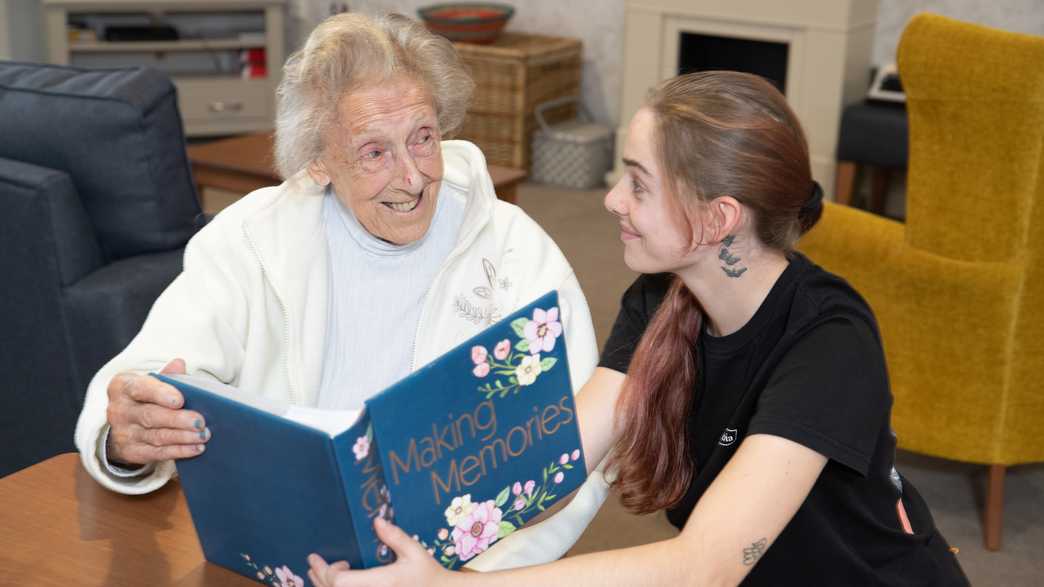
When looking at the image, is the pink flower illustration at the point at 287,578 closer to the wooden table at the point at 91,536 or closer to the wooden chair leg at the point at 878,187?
the wooden table at the point at 91,536

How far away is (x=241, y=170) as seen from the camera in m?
3.48

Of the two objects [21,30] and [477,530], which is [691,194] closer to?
[477,530]

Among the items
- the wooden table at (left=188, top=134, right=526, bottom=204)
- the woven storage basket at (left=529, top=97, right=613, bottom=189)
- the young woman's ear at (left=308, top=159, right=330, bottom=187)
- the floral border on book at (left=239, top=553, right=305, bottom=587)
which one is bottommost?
the woven storage basket at (left=529, top=97, right=613, bottom=189)

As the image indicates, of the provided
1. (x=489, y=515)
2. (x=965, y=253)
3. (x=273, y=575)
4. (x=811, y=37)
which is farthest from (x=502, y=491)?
(x=811, y=37)

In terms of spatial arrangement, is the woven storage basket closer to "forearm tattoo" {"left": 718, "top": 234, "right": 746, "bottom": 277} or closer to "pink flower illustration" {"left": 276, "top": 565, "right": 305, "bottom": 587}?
"forearm tattoo" {"left": 718, "top": 234, "right": 746, "bottom": 277}

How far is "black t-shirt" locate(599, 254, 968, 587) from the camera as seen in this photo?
4.05 ft

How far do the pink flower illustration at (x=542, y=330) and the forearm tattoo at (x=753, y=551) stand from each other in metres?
0.27

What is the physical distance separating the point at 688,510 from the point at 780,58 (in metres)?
3.80

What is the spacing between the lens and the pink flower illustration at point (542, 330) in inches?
44.6

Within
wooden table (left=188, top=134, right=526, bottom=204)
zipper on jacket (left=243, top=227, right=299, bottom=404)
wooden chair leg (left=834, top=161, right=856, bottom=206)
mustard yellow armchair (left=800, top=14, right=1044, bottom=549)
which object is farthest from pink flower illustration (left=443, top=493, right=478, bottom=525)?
wooden chair leg (left=834, top=161, right=856, bottom=206)

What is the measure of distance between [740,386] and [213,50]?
4.67 metres

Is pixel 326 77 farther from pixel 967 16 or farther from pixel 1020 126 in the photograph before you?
pixel 967 16

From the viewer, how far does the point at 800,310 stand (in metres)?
1.32

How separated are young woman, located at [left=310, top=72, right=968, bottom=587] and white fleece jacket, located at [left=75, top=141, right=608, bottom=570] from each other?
11cm
